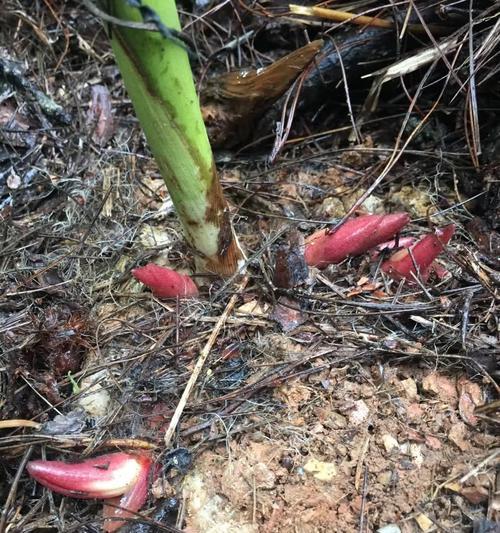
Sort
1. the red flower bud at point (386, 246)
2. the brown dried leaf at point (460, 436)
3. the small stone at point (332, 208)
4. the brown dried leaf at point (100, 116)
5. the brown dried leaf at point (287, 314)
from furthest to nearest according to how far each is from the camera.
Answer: the brown dried leaf at point (100, 116), the small stone at point (332, 208), the red flower bud at point (386, 246), the brown dried leaf at point (287, 314), the brown dried leaf at point (460, 436)

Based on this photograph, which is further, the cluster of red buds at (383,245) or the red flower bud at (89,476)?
the cluster of red buds at (383,245)

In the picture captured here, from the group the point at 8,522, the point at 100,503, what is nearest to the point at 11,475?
the point at 8,522

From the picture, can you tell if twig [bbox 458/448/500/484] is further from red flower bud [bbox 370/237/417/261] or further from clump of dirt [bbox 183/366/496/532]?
red flower bud [bbox 370/237/417/261]

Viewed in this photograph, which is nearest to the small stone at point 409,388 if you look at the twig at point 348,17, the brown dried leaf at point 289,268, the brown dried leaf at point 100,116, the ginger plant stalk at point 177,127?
the brown dried leaf at point 289,268

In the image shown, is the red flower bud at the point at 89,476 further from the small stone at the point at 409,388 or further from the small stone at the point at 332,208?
the small stone at the point at 332,208

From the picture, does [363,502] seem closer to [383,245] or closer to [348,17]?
[383,245]

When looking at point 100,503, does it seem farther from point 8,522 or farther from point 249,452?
point 249,452

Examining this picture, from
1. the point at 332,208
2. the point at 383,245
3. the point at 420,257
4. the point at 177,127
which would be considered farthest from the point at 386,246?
the point at 177,127
